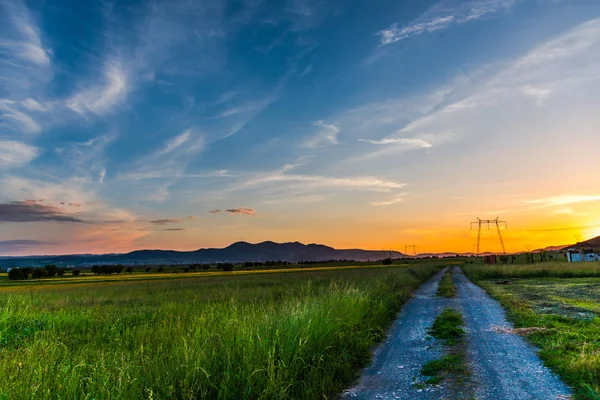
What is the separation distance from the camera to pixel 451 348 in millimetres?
11195

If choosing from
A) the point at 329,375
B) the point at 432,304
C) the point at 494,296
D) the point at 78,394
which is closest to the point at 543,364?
the point at 329,375

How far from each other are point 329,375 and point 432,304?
1542cm

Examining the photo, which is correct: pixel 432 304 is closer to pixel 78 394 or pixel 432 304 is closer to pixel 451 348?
pixel 451 348

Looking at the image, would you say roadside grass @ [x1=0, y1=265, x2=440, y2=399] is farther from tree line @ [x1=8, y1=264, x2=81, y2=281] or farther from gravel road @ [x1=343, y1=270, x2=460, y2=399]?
tree line @ [x1=8, y1=264, x2=81, y2=281]

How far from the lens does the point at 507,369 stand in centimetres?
890

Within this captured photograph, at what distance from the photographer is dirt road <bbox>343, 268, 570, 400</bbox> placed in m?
7.46

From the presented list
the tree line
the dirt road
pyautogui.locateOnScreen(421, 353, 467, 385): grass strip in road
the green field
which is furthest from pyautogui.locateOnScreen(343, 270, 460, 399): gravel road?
the tree line

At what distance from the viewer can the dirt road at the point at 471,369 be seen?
7.46 m

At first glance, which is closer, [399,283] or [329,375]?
[329,375]

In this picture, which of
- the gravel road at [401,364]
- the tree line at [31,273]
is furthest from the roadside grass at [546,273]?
the tree line at [31,273]

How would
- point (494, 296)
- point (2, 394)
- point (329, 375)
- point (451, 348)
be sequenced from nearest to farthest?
point (2, 394) < point (329, 375) < point (451, 348) < point (494, 296)

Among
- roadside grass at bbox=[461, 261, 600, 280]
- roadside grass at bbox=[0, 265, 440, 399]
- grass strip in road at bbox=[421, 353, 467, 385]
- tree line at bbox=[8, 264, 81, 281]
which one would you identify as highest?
roadside grass at bbox=[0, 265, 440, 399]

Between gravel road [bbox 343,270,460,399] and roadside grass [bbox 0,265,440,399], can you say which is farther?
gravel road [bbox 343,270,460,399]

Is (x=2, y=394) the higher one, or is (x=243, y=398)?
(x=2, y=394)
